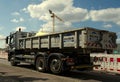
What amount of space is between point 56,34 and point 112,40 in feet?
10.8

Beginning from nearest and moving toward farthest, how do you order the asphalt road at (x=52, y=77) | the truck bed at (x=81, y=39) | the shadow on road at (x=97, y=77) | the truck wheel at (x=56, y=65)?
the asphalt road at (x=52, y=77)
the truck bed at (x=81, y=39)
the shadow on road at (x=97, y=77)
the truck wheel at (x=56, y=65)

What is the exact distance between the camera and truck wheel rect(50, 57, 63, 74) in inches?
505

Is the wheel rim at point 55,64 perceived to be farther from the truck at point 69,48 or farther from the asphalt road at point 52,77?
the asphalt road at point 52,77

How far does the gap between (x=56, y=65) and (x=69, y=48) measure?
1.25 m

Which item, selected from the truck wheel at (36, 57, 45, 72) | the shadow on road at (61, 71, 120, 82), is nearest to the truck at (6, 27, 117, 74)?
the truck wheel at (36, 57, 45, 72)

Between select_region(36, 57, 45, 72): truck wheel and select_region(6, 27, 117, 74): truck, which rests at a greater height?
select_region(6, 27, 117, 74): truck

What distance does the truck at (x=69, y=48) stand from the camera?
12.0 metres

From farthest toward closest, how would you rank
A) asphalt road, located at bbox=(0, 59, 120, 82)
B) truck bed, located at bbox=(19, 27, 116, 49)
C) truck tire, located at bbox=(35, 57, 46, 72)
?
truck tire, located at bbox=(35, 57, 46, 72) < truck bed, located at bbox=(19, 27, 116, 49) < asphalt road, located at bbox=(0, 59, 120, 82)

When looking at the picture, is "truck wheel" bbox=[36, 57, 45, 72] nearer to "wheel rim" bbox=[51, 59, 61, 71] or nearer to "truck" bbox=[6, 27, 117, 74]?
"truck" bbox=[6, 27, 117, 74]

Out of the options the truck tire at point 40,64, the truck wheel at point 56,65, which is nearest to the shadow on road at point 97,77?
the truck wheel at point 56,65

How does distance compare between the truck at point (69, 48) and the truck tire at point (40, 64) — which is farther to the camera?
the truck tire at point (40, 64)

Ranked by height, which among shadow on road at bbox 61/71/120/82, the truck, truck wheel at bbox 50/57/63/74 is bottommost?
shadow on road at bbox 61/71/120/82

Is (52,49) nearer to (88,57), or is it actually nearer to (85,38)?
(88,57)

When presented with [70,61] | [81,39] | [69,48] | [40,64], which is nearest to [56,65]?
[70,61]
